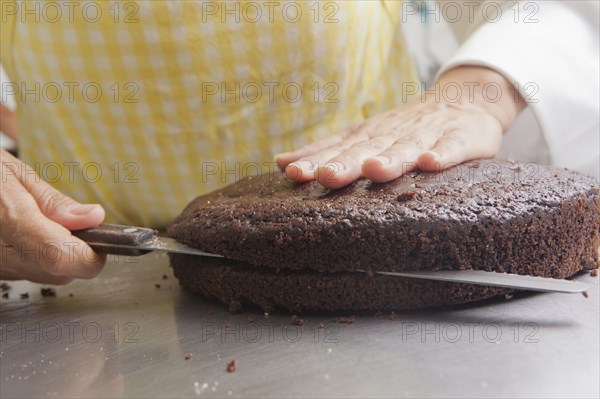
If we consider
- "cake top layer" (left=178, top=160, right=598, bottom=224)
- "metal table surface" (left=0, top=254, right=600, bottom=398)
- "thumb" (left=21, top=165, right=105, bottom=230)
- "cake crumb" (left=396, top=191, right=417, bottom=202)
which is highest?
"cake crumb" (left=396, top=191, right=417, bottom=202)

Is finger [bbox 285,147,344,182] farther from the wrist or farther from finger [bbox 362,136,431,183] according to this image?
the wrist

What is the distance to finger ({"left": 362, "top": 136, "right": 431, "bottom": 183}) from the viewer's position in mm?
1032

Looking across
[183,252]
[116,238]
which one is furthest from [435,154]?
[116,238]

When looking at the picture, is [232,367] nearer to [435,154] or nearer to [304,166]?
[304,166]

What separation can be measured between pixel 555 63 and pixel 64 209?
1.14 m

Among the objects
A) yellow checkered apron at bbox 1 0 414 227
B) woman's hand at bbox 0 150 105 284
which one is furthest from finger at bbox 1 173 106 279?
yellow checkered apron at bbox 1 0 414 227

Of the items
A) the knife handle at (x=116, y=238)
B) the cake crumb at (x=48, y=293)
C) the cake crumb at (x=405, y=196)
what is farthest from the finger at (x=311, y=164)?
the cake crumb at (x=48, y=293)

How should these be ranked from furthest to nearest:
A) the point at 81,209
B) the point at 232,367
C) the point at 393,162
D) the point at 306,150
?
1. the point at 306,150
2. the point at 81,209
3. the point at 393,162
4. the point at 232,367

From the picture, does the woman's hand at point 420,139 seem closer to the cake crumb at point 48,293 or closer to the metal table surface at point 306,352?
the metal table surface at point 306,352

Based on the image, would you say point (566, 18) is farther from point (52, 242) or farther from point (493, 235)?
point (52, 242)

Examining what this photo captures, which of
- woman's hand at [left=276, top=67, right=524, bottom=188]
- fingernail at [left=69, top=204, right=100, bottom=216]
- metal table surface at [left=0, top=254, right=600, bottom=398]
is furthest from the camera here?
fingernail at [left=69, top=204, right=100, bottom=216]

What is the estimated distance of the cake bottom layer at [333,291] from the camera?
0.97 meters

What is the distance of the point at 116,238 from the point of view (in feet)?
3.66

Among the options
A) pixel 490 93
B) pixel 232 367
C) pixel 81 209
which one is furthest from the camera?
pixel 490 93
